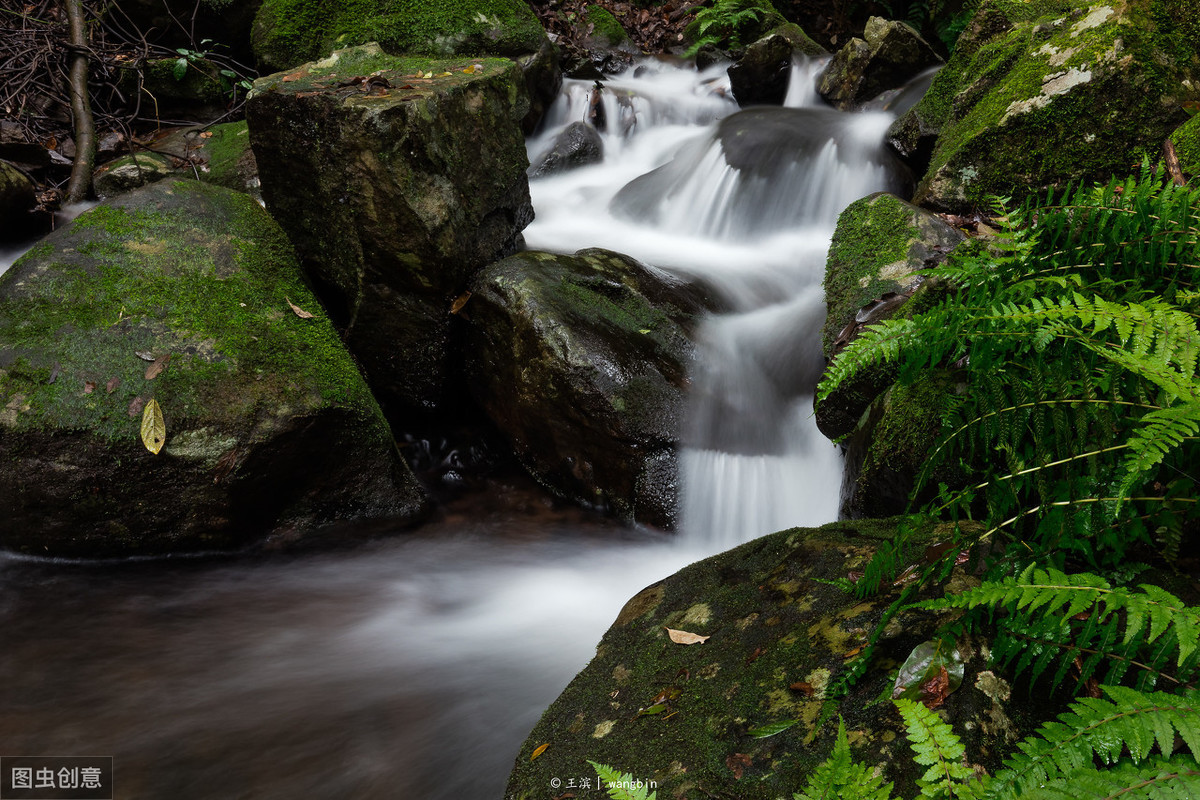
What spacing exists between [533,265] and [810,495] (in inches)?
96.2

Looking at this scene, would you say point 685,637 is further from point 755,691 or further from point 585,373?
point 585,373

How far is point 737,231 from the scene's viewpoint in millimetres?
7133

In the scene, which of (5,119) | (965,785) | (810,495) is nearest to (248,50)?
(5,119)

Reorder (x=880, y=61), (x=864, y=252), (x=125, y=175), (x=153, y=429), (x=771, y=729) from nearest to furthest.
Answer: (x=771, y=729), (x=153, y=429), (x=864, y=252), (x=125, y=175), (x=880, y=61)

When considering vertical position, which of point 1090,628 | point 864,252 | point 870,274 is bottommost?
point 1090,628

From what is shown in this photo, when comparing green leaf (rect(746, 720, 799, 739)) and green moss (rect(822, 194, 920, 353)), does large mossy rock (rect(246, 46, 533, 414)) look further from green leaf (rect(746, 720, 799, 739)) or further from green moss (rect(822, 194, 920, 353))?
green leaf (rect(746, 720, 799, 739))

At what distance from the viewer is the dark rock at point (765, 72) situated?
32.4 feet

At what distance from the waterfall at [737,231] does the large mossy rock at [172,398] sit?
7.09 feet

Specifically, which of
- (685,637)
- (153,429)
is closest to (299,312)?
(153,429)

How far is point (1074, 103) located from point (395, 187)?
4330 mm

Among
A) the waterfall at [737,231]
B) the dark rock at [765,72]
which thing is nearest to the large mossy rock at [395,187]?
the waterfall at [737,231]

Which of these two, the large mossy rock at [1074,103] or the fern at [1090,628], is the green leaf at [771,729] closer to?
the fern at [1090,628]

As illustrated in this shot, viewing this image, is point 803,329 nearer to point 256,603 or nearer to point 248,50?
point 256,603

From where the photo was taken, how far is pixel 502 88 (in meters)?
5.43
